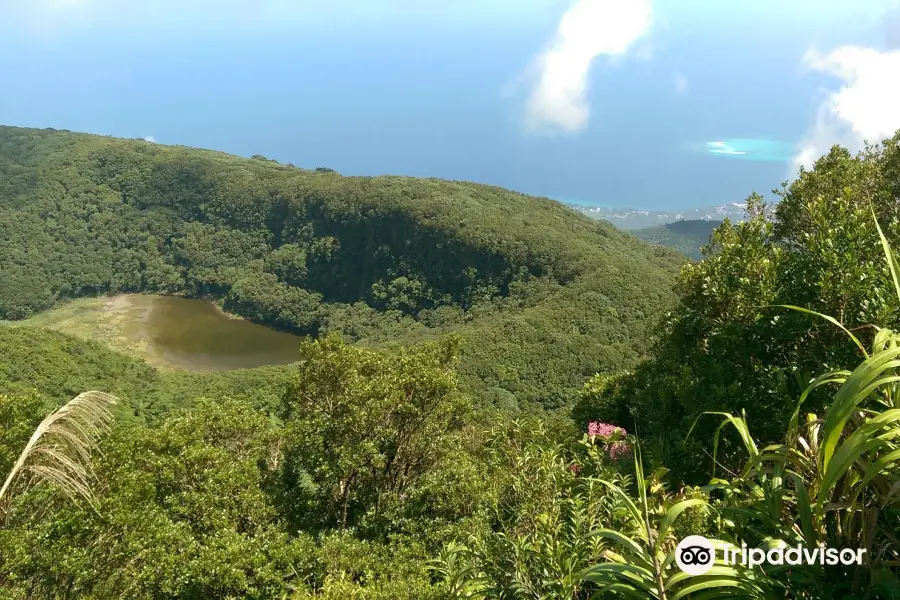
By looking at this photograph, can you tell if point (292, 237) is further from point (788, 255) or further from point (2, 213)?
point (788, 255)

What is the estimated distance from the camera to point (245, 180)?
92875 mm

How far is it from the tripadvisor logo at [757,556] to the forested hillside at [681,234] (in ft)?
378

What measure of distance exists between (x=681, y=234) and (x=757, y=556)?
133m

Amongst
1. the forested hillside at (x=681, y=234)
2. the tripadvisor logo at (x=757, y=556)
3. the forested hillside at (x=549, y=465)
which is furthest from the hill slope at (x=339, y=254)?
the forested hillside at (x=681, y=234)

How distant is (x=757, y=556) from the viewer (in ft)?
5.74

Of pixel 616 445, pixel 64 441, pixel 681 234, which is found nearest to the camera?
pixel 64 441

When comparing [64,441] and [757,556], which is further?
[64,441]

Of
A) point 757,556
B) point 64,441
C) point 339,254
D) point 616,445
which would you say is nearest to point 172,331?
point 339,254

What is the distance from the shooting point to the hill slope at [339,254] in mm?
47719

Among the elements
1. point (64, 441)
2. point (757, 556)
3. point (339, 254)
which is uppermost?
point (339, 254)

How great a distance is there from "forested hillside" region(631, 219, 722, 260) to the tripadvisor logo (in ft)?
378

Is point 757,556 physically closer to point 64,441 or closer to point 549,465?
point 549,465

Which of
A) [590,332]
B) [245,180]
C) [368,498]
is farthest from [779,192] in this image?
[245,180]

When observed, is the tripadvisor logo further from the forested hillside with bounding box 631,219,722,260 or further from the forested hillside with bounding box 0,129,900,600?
the forested hillside with bounding box 631,219,722,260
